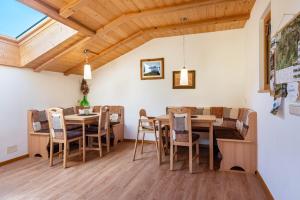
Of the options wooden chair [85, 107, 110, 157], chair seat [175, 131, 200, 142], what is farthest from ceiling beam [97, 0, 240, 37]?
chair seat [175, 131, 200, 142]

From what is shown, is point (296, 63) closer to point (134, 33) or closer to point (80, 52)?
point (134, 33)

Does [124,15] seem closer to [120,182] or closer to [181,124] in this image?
[181,124]

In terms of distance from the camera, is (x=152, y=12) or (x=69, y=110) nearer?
(x=152, y=12)

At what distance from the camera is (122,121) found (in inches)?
195

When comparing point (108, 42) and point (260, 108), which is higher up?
point (108, 42)

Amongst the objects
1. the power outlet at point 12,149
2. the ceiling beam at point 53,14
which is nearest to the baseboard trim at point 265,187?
the ceiling beam at point 53,14

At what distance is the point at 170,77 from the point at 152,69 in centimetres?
49

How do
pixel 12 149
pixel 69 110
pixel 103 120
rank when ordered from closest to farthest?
pixel 12 149
pixel 103 120
pixel 69 110

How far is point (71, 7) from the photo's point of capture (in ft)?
8.63

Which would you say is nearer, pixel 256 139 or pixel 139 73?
pixel 256 139

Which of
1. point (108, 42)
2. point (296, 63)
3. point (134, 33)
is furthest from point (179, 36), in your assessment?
point (296, 63)

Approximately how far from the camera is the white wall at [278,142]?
1.56 metres

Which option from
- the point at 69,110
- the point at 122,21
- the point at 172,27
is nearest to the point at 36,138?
the point at 69,110

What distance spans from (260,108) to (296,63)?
1303 millimetres
